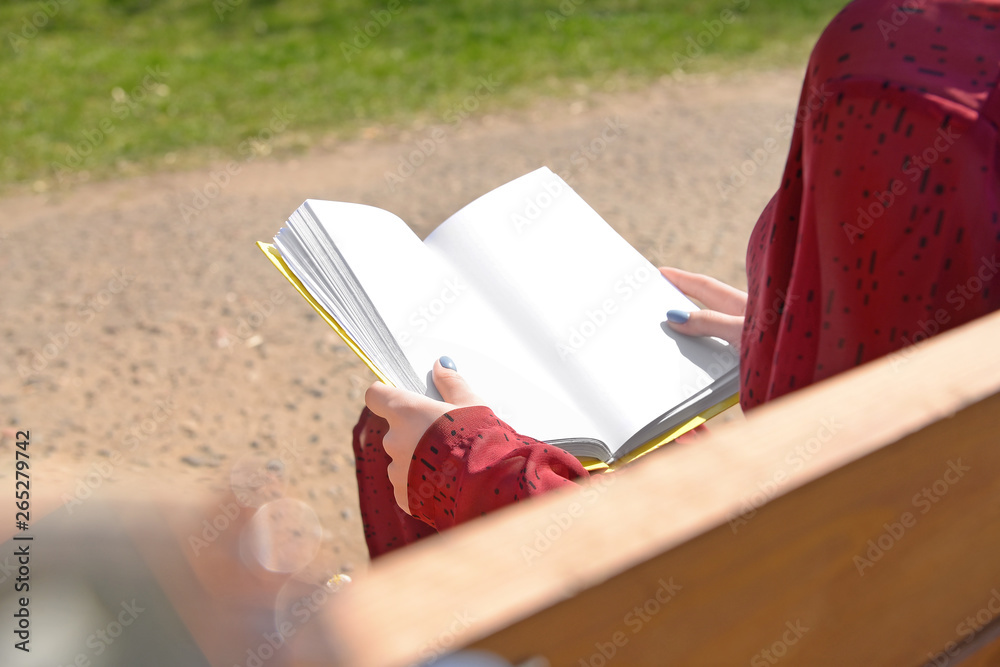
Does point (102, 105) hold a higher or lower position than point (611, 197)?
higher

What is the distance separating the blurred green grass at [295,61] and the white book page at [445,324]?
126 inches

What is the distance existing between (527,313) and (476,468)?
18.2 inches

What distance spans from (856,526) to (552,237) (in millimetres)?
1044

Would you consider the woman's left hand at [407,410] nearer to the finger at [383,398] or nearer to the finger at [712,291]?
the finger at [383,398]

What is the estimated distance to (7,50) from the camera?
210 inches

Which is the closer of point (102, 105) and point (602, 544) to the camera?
point (602, 544)

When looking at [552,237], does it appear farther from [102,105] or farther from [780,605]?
[102,105]


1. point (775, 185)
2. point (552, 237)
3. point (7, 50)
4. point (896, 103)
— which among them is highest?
point (7, 50)

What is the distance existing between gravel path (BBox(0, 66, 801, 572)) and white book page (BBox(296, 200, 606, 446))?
112 centimetres

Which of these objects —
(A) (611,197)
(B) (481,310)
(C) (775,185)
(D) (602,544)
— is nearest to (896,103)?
(D) (602,544)

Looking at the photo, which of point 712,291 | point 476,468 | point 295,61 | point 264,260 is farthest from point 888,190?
point 295,61

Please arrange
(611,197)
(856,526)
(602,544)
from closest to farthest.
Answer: (602,544) → (856,526) → (611,197)

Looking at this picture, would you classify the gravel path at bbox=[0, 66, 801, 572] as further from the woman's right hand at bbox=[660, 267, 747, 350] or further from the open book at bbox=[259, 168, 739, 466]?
the woman's right hand at bbox=[660, 267, 747, 350]

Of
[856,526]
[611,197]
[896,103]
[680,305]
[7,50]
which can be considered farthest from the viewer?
[7,50]
